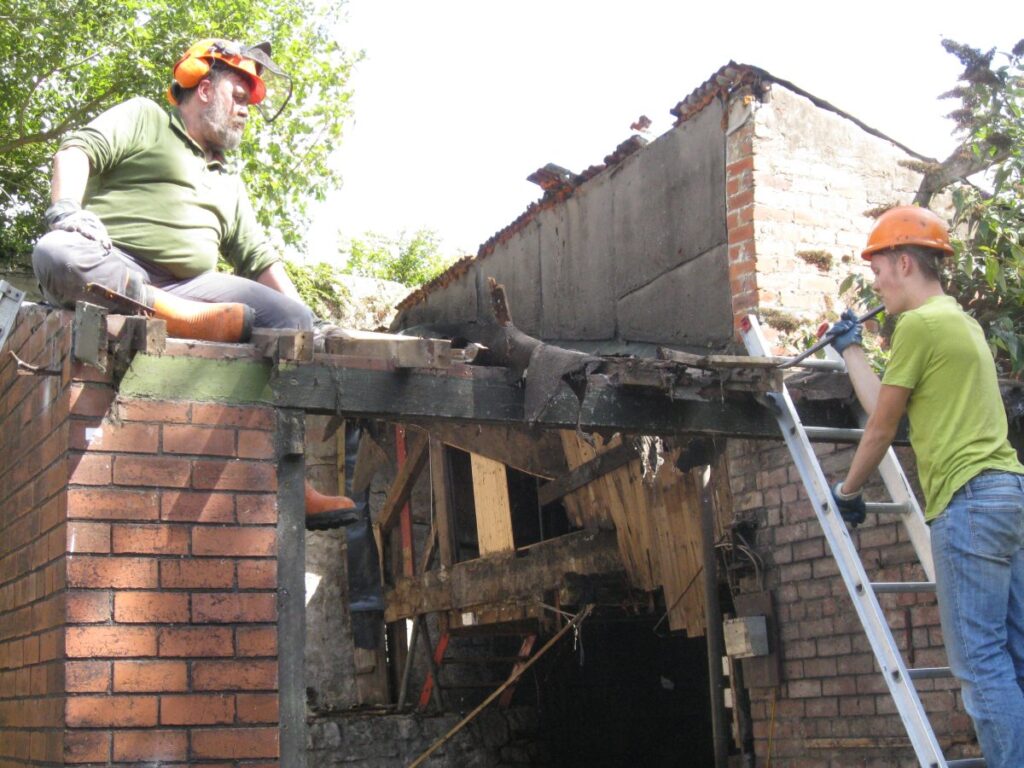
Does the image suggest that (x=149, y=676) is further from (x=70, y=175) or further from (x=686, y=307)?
(x=686, y=307)

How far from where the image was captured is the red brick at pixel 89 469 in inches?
145

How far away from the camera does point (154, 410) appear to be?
3.84 m

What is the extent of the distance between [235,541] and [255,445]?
1.09 ft

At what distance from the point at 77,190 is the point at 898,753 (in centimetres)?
429

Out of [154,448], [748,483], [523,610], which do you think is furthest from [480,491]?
[154,448]

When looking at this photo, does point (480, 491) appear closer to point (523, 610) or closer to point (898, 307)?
point (523, 610)

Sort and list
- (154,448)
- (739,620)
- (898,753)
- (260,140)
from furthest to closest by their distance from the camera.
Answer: (260,140) < (739,620) < (898,753) < (154,448)

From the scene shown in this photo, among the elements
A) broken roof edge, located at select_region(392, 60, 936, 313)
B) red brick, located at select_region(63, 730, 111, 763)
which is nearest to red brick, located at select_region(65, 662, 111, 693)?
red brick, located at select_region(63, 730, 111, 763)

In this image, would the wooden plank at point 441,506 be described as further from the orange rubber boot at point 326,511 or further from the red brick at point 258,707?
the red brick at point 258,707

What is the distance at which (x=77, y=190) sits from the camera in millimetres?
3904

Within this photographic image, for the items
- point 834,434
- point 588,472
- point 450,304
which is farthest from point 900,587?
point 450,304

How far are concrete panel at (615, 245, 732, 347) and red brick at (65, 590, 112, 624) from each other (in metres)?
4.13

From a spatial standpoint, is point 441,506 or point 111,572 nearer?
point 111,572

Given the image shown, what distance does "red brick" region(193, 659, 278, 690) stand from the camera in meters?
3.69
